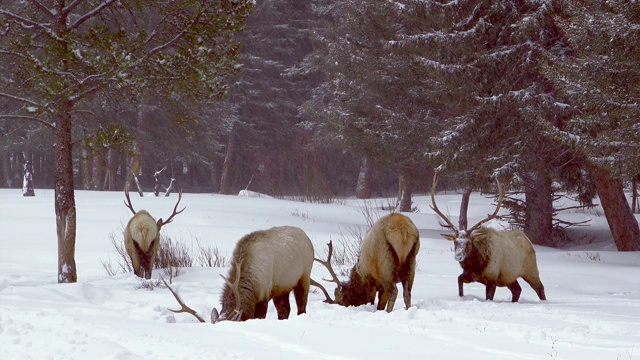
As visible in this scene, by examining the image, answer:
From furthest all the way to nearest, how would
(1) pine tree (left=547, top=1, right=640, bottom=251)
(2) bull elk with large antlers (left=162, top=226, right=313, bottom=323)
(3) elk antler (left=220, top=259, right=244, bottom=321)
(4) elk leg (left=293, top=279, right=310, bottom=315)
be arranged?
(1) pine tree (left=547, top=1, right=640, bottom=251) < (4) elk leg (left=293, top=279, right=310, bottom=315) < (2) bull elk with large antlers (left=162, top=226, right=313, bottom=323) < (3) elk antler (left=220, top=259, right=244, bottom=321)

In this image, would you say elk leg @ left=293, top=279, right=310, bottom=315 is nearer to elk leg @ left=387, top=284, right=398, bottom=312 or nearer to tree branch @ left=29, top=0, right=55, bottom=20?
elk leg @ left=387, top=284, right=398, bottom=312

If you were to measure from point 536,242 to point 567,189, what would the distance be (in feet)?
5.66

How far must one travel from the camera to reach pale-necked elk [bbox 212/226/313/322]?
688 cm

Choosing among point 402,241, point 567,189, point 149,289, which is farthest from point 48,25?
point 567,189

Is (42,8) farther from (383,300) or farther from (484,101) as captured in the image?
(484,101)

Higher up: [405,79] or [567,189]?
[405,79]

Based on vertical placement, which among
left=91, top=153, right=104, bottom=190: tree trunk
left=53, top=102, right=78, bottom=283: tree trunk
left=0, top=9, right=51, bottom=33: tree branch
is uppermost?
left=0, top=9, right=51, bottom=33: tree branch

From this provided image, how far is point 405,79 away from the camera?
20.8 metres

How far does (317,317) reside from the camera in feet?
23.1

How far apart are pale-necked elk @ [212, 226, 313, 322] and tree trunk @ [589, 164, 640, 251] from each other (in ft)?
32.7

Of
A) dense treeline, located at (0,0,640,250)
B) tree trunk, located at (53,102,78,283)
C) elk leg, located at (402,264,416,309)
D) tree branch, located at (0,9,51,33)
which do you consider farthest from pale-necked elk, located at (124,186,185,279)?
elk leg, located at (402,264,416,309)

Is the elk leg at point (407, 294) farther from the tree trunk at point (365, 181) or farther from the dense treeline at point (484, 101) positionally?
the tree trunk at point (365, 181)

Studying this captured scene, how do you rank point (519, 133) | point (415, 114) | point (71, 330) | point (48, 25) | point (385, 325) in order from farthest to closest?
point (415, 114), point (519, 133), point (48, 25), point (385, 325), point (71, 330)

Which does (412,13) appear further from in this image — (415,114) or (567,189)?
(567,189)
